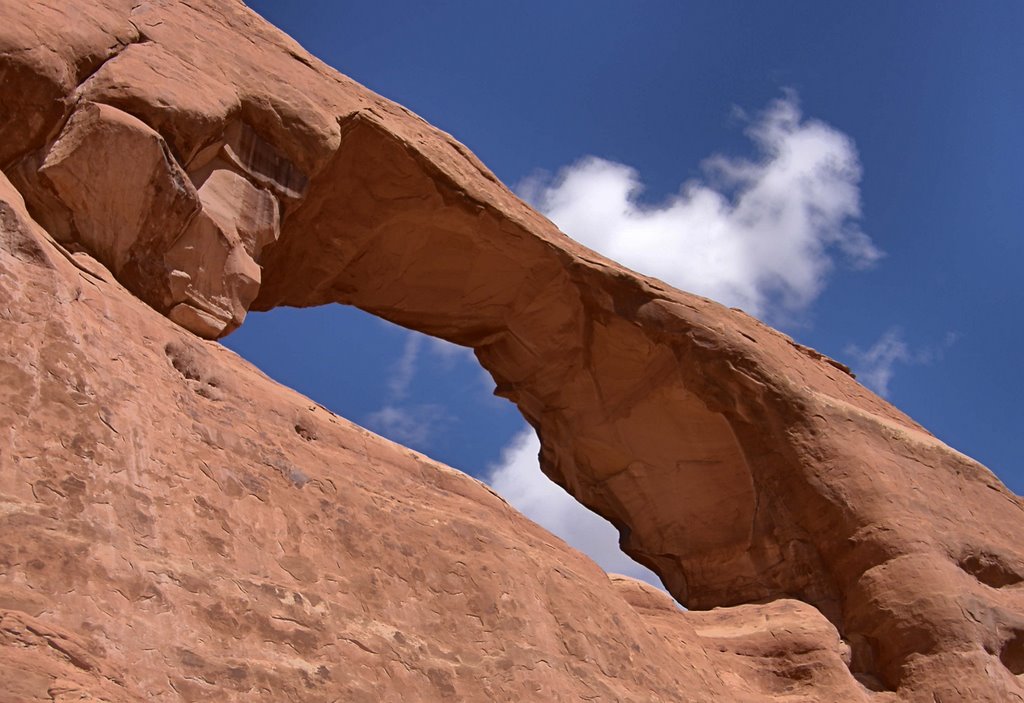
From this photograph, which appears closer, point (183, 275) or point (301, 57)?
point (183, 275)

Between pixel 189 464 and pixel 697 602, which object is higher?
pixel 697 602

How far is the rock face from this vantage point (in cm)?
512

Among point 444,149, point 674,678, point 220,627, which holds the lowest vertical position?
point 220,627

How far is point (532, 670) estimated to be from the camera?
259 inches

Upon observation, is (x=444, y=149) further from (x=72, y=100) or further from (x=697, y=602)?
(x=697, y=602)

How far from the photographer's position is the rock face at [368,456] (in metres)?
5.12

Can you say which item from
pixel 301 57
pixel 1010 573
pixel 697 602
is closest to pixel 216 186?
pixel 301 57

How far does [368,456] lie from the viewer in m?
7.37

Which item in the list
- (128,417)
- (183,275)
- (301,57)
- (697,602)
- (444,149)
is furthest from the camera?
(697,602)

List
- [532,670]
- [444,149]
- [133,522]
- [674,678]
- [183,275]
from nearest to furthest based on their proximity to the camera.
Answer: [133,522], [532,670], [183,275], [674,678], [444,149]

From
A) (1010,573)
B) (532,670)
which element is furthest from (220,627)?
(1010,573)

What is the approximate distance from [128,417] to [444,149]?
16.3 feet

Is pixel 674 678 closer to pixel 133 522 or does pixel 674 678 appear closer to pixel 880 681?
pixel 880 681

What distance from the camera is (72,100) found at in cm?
682
